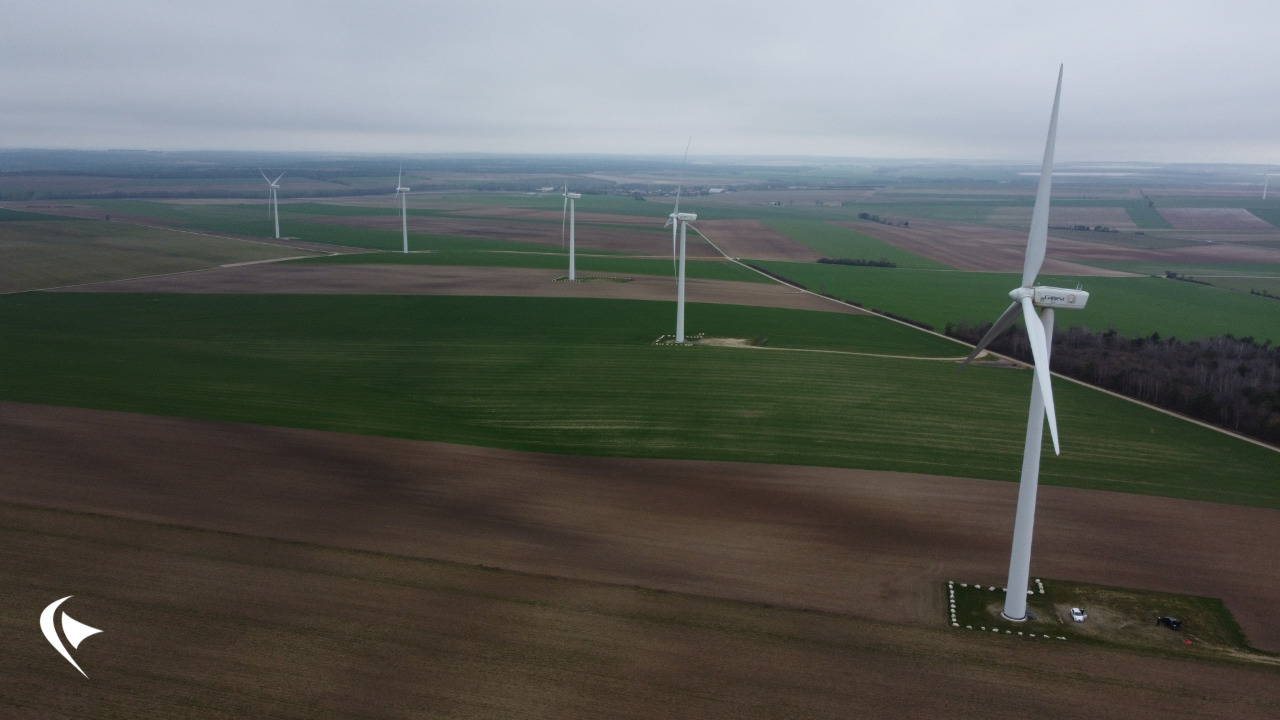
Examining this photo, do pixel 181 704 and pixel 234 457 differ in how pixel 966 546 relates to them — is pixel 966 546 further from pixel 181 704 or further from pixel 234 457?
pixel 234 457

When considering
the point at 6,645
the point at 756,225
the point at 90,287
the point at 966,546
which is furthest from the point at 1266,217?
the point at 6,645

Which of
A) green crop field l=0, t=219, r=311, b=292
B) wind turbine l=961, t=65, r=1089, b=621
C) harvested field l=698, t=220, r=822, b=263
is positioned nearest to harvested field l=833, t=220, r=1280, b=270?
harvested field l=698, t=220, r=822, b=263

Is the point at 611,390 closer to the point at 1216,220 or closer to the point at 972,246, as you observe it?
the point at 972,246

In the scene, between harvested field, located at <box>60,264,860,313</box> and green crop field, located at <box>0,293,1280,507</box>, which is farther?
harvested field, located at <box>60,264,860,313</box>

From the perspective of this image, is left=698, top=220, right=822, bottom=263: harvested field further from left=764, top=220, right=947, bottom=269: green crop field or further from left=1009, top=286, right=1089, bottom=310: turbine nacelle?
left=1009, top=286, right=1089, bottom=310: turbine nacelle

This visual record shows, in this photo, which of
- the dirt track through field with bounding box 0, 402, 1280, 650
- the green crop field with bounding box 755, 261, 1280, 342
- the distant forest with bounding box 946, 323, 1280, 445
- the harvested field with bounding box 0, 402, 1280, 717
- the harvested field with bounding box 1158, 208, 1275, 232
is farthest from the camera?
the harvested field with bounding box 1158, 208, 1275, 232
